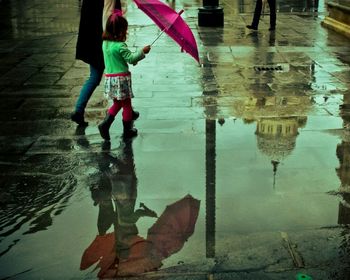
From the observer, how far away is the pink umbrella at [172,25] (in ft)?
18.3

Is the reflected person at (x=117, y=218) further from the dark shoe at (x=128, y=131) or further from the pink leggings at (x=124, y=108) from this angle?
the pink leggings at (x=124, y=108)

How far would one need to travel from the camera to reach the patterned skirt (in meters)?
6.07

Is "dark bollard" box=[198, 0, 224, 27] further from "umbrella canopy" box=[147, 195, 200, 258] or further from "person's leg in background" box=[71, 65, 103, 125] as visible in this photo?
"umbrella canopy" box=[147, 195, 200, 258]

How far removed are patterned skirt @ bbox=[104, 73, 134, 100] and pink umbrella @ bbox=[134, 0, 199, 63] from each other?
0.79 meters

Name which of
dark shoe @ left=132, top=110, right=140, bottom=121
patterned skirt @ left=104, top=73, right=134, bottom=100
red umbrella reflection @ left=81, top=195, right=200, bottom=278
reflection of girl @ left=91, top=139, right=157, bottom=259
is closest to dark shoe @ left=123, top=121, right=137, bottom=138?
patterned skirt @ left=104, top=73, right=134, bottom=100

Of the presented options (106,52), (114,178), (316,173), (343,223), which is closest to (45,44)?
(106,52)

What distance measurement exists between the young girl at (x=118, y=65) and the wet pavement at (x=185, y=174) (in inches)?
9.5

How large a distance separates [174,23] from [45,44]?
7505 mm

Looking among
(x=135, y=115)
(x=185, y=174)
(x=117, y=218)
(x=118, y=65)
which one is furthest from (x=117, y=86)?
(x=117, y=218)

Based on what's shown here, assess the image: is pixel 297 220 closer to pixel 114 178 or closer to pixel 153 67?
pixel 114 178

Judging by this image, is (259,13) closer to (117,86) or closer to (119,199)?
(117,86)

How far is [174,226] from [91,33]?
3257mm

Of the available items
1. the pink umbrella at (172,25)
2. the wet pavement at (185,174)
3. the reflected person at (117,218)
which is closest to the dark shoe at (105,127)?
the wet pavement at (185,174)

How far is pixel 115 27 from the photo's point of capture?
5848 mm
